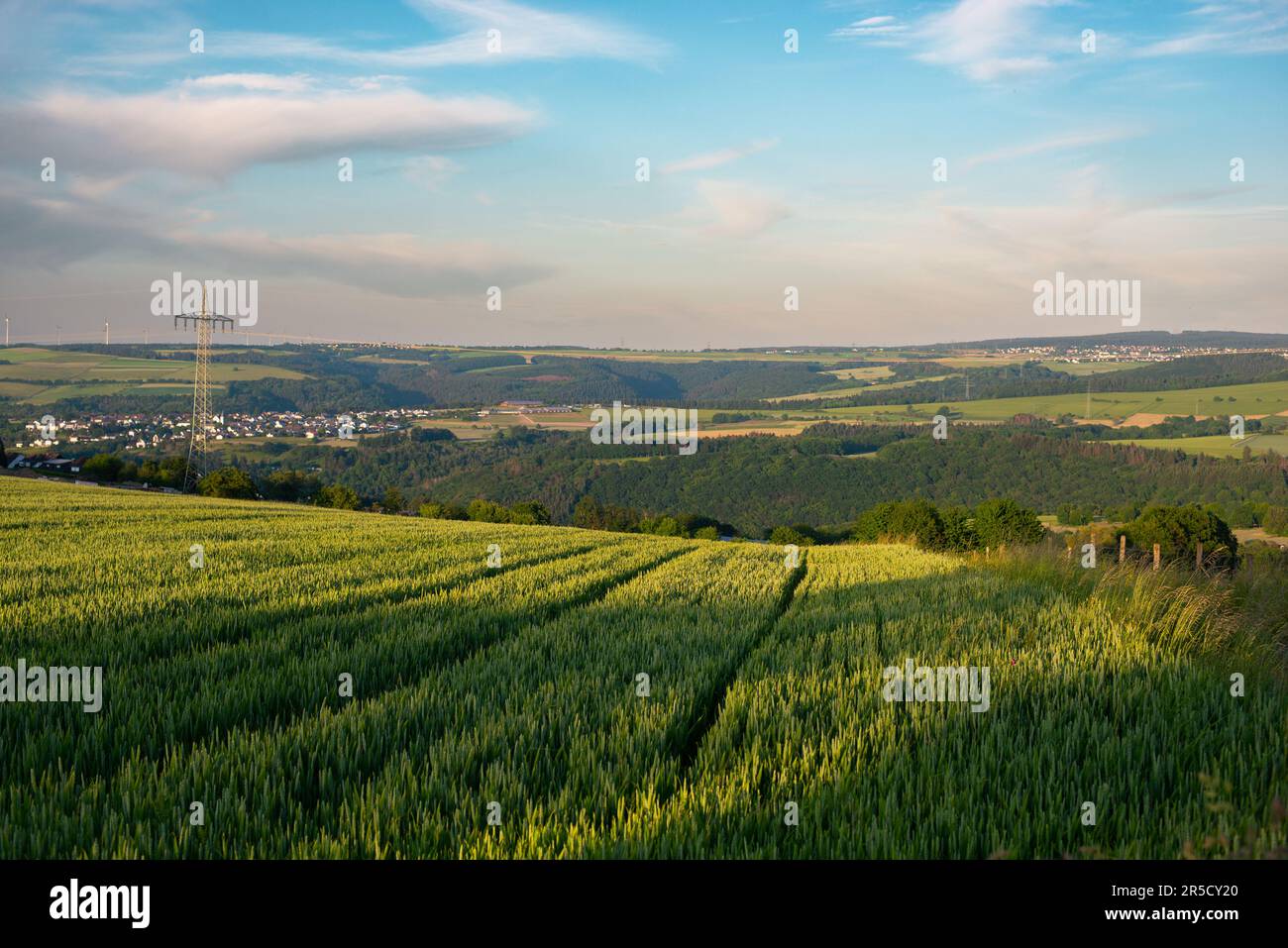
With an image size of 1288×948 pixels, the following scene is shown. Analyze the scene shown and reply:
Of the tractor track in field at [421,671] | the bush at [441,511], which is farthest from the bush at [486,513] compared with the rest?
the tractor track in field at [421,671]

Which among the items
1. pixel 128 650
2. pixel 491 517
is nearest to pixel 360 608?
pixel 128 650

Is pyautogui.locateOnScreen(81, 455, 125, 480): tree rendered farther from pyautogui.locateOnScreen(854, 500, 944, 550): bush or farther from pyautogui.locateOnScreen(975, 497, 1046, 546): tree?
pyautogui.locateOnScreen(975, 497, 1046, 546): tree

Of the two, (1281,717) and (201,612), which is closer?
(1281,717)

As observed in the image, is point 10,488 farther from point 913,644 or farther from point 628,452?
point 628,452

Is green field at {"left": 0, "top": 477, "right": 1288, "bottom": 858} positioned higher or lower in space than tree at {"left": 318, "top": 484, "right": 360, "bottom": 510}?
higher

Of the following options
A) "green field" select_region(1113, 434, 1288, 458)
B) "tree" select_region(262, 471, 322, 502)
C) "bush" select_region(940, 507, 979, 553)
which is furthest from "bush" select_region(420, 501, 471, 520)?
"green field" select_region(1113, 434, 1288, 458)

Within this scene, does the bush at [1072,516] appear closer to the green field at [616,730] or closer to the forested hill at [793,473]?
the forested hill at [793,473]
